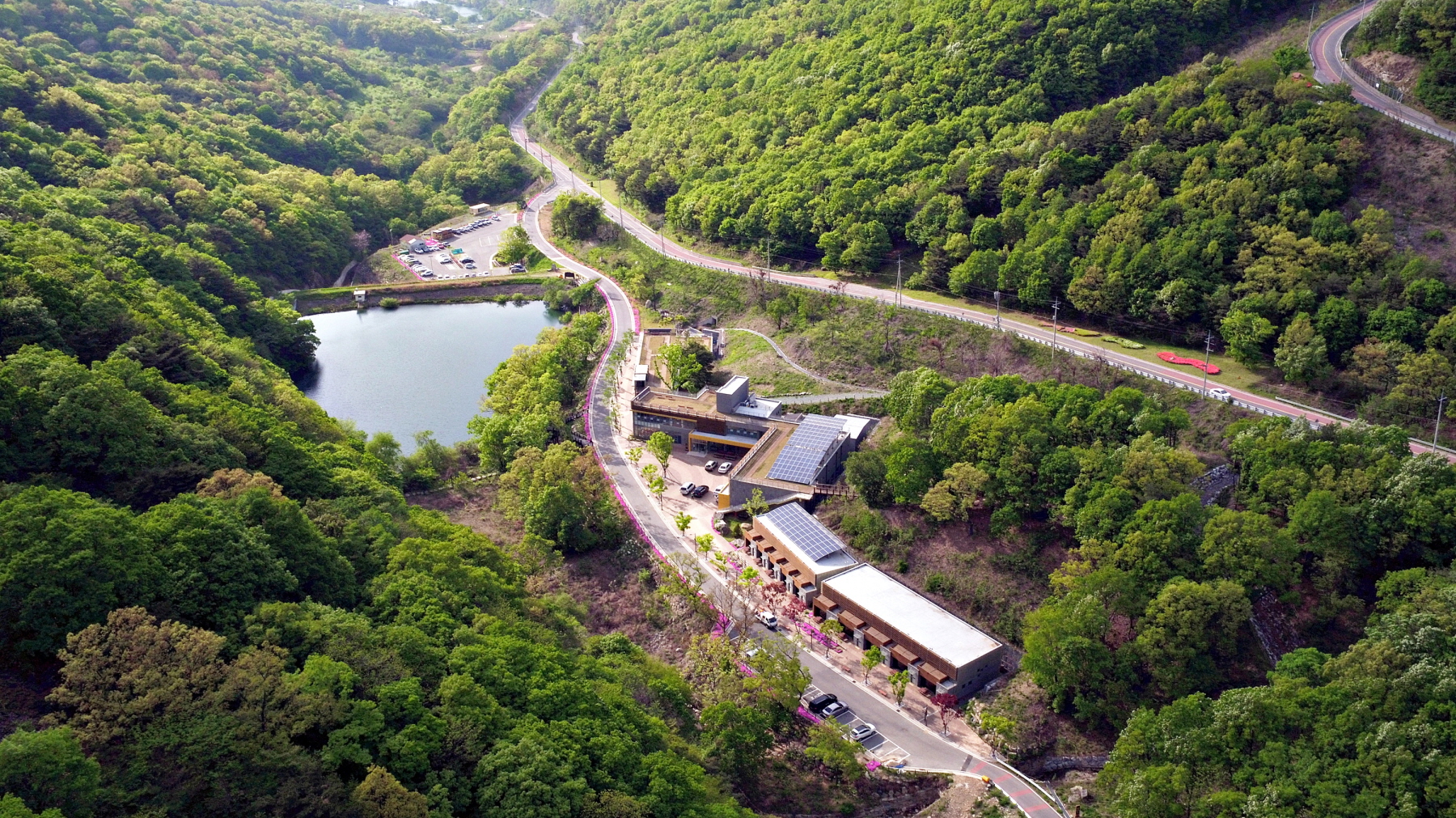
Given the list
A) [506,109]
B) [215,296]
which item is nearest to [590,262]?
[215,296]

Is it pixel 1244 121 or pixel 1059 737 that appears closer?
pixel 1059 737

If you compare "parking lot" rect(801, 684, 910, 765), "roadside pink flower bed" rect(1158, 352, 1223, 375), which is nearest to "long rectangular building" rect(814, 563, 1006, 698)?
"parking lot" rect(801, 684, 910, 765)

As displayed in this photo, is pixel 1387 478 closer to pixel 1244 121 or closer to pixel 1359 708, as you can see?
pixel 1359 708

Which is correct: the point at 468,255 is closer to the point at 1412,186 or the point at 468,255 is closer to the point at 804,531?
the point at 804,531

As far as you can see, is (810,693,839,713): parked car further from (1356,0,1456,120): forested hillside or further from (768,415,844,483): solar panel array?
(1356,0,1456,120): forested hillside

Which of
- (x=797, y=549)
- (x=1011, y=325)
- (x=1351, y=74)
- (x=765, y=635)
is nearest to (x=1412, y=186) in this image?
Answer: (x=1351, y=74)

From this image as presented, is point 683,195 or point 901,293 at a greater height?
point 683,195
